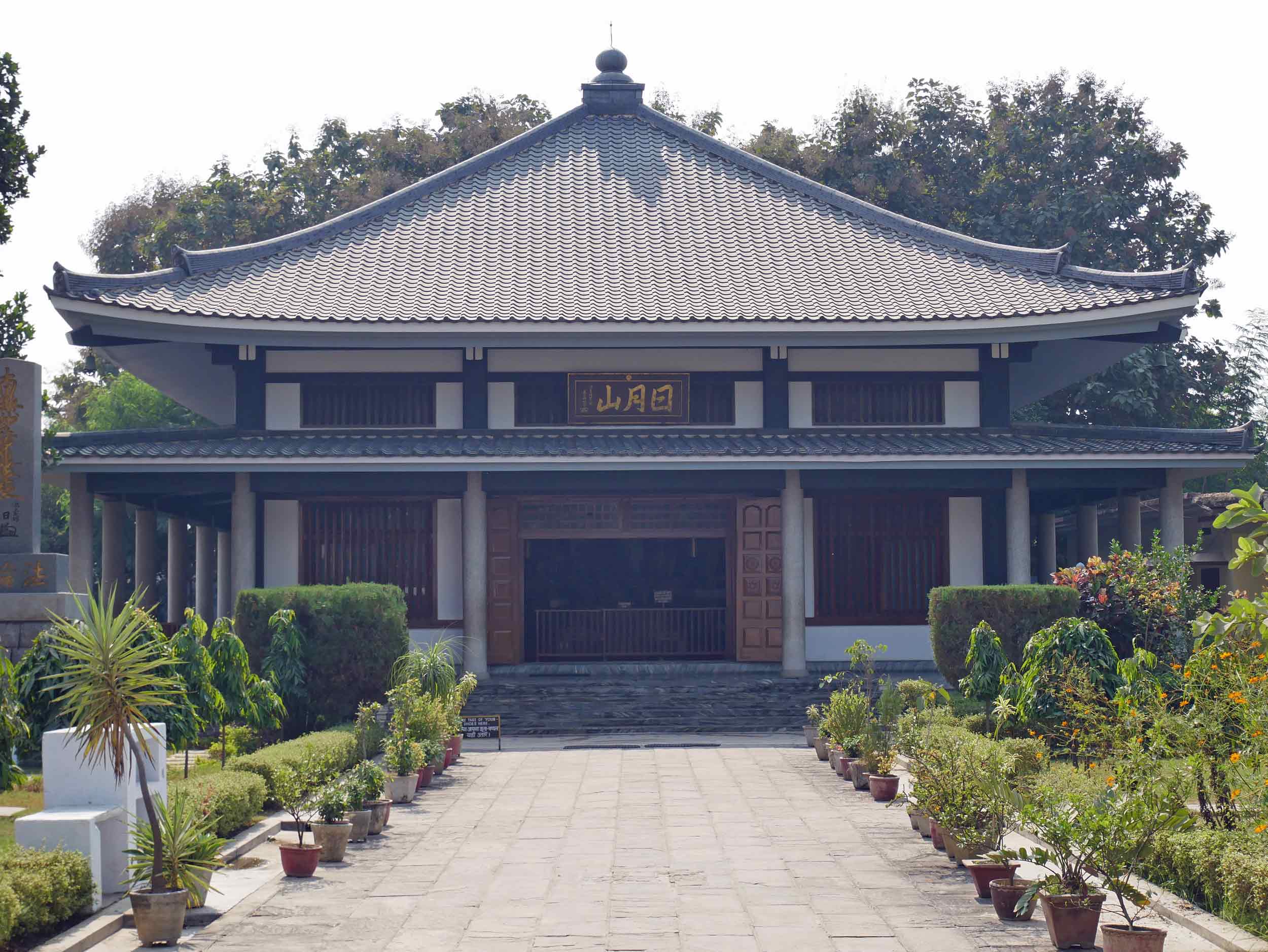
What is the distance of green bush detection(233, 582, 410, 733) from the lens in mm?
16484

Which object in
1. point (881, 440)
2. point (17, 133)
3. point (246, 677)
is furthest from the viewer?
point (881, 440)

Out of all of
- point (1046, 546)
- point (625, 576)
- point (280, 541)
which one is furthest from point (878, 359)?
point (280, 541)

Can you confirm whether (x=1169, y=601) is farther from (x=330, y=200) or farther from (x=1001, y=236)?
(x=330, y=200)

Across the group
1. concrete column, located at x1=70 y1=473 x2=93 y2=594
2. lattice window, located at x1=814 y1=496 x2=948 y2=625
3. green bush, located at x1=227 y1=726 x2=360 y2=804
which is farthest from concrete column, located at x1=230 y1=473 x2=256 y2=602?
lattice window, located at x1=814 y1=496 x2=948 y2=625

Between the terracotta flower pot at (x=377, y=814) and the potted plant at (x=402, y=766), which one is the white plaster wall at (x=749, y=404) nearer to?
the potted plant at (x=402, y=766)

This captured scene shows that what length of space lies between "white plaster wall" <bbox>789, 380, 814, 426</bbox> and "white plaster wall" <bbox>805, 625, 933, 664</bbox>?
321 cm

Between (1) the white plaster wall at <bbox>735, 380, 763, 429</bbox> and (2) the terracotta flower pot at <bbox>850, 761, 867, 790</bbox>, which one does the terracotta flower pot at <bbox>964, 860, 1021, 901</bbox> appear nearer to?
(2) the terracotta flower pot at <bbox>850, 761, 867, 790</bbox>

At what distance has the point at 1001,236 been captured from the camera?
107 ft

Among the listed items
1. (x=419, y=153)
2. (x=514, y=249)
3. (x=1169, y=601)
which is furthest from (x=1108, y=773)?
(x=419, y=153)

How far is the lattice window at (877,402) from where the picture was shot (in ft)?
73.4

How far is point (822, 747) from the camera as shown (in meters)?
16.2

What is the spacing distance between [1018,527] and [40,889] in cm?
1621

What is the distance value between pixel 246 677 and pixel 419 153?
904 inches

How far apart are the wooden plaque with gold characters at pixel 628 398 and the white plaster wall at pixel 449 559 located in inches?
92.3
